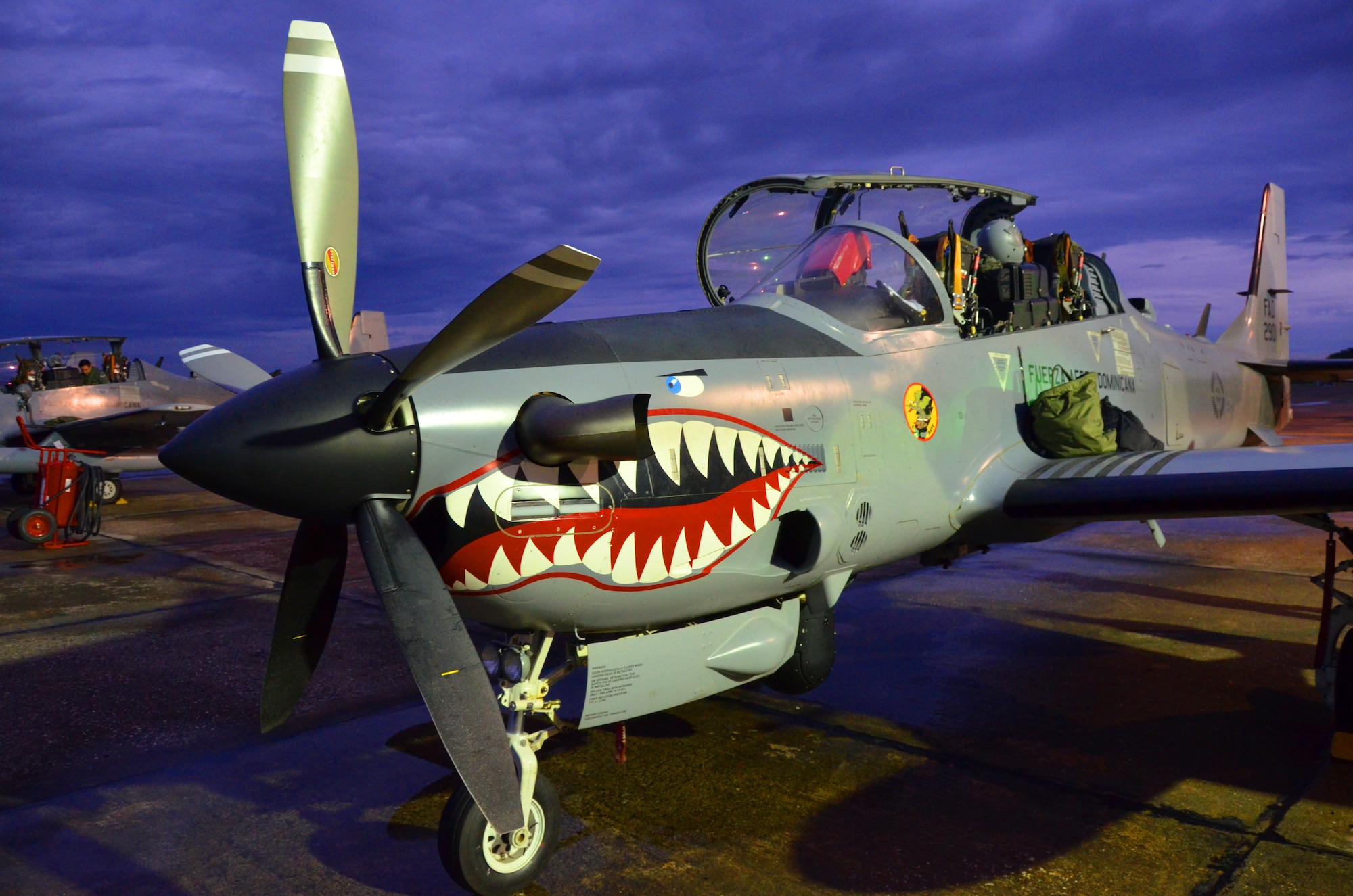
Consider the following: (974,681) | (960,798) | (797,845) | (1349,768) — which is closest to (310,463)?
(797,845)

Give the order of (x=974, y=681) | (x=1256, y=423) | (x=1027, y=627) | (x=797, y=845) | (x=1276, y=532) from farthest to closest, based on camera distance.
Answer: (x=1276, y=532) < (x=1256, y=423) < (x=1027, y=627) < (x=974, y=681) < (x=797, y=845)

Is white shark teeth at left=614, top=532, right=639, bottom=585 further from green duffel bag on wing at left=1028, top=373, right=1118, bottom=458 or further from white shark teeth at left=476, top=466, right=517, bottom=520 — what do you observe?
green duffel bag on wing at left=1028, top=373, right=1118, bottom=458

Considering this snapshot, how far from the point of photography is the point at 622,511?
3271mm

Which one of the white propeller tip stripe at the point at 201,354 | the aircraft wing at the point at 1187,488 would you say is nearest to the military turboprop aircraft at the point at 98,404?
the white propeller tip stripe at the point at 201,354

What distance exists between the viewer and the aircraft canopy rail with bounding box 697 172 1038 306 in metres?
5.76

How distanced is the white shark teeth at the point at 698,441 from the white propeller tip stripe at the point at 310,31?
84.0 inches

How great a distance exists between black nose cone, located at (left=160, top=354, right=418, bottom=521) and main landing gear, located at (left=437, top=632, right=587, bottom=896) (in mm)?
946

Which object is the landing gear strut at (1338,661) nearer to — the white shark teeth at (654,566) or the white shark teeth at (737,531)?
the white shark teeth at (737,531)

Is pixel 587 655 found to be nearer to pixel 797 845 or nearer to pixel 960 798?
pixel 797 845

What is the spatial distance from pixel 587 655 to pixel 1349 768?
359 cm

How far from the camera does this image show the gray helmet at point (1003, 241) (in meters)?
5.96

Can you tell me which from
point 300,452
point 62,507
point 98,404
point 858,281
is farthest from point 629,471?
point 98,404

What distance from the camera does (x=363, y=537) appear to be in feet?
9.48

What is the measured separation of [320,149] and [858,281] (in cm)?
262
